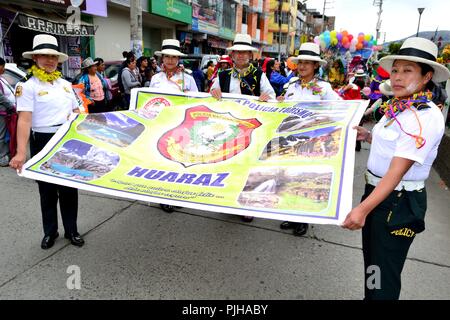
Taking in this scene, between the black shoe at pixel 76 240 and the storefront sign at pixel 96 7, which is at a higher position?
the storefront sign at pixel 96 7

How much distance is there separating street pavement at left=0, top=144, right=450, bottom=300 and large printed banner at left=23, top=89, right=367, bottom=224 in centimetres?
94

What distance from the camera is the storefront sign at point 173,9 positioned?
58.3ft

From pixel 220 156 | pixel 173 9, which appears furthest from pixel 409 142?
pixel 173 9

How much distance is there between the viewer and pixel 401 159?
1.74 metres

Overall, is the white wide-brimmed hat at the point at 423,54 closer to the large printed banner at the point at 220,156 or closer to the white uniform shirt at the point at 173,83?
the large printed banner at the point at 220,156

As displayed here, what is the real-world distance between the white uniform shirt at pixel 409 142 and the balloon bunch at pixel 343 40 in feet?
40.4

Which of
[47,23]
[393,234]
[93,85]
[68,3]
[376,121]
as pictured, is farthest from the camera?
[68,3]

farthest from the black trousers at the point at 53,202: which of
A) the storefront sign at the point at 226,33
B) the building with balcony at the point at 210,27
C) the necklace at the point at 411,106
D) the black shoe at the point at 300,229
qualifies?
the storefront sign at the point at 226,33

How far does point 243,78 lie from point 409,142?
2.71 meters

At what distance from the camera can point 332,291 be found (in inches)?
111

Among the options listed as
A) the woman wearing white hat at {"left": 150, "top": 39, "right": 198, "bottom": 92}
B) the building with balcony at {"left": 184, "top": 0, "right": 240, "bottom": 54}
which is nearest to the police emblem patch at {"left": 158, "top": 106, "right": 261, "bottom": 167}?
the woman wearing white hat at {"left": 150, "top": 39, "right": 198, "bottom": 92}

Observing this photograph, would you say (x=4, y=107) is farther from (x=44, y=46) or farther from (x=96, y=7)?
(x=96, y=7)

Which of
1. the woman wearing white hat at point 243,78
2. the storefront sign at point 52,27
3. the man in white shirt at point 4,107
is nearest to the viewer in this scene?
the woman wearing white hat at point 243,78
